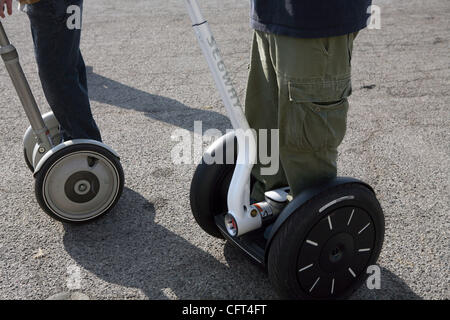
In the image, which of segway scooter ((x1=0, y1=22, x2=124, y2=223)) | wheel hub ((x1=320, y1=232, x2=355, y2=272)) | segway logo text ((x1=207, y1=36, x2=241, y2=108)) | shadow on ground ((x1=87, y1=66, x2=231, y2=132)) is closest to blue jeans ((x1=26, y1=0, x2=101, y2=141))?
segway scooter ((x1=0, y1=22, x2=124, y2=223))

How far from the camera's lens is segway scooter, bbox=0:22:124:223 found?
2.65 metres

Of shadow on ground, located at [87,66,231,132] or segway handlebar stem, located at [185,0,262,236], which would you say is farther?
shadow on ground, located at [87,66,231,132]

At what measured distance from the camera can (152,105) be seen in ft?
14.6

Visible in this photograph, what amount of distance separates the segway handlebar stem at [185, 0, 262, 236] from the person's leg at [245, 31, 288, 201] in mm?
184

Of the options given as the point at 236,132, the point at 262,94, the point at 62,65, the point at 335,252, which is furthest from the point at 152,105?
the point at 335,252

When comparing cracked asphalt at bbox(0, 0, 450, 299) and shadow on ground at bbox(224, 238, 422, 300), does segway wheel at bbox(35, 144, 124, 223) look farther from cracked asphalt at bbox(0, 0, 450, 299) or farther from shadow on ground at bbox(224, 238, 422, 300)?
shadow on ground at bbox(224, 238, 422, 300)

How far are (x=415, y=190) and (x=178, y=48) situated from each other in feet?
11.6

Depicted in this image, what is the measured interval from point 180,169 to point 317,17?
1.83m

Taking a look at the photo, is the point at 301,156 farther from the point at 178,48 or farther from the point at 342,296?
the point at 178,48

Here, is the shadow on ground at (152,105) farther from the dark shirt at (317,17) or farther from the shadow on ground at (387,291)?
the dark shirt at (317,17)

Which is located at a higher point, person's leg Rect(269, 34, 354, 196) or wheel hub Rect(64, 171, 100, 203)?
person's leg Rect(269, 34, 354, 196)

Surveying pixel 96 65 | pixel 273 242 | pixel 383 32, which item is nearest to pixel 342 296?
pixel 273 242

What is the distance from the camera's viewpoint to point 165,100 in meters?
4.56

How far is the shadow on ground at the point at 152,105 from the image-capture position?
414 centimetres
